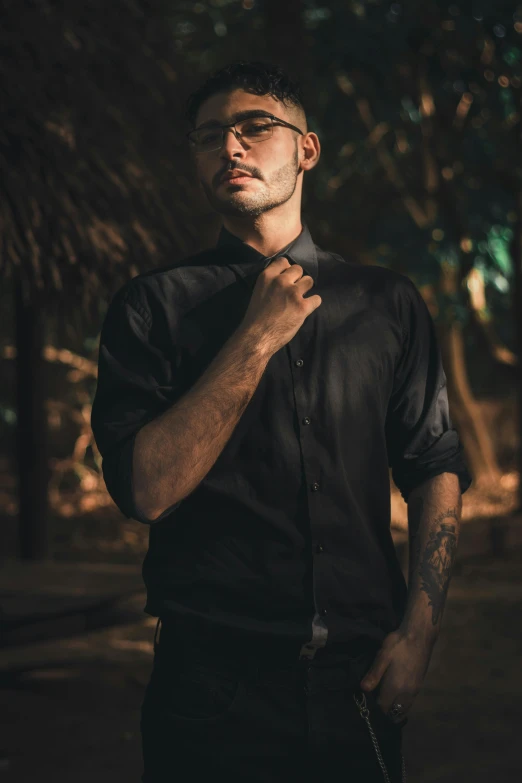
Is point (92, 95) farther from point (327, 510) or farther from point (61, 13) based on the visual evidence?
point (327, 510)

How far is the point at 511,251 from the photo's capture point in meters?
10.6

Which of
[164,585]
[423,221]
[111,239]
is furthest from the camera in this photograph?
[423,221]

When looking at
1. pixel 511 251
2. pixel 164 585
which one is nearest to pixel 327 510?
pixel 164 585

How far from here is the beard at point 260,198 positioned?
202 cm

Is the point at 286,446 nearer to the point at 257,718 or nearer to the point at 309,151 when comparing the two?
the point at 257,718

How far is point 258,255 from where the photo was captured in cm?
209

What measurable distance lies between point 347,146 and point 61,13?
19.3 ft

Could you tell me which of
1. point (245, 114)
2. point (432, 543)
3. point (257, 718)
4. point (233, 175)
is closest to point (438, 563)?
point (432, 543)

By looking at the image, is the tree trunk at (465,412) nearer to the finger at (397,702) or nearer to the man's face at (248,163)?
the man's face at (248,163)

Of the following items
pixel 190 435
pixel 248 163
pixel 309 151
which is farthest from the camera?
pixel 309 151

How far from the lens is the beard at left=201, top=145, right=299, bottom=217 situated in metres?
2.02

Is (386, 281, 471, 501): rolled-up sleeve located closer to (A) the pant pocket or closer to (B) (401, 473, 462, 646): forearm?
(B) (401, 473, 462, 646): forearm

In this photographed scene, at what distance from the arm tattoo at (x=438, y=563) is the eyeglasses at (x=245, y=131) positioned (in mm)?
840

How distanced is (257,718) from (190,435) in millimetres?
532
